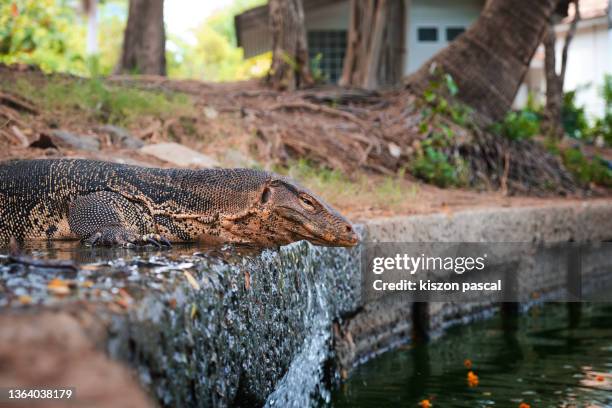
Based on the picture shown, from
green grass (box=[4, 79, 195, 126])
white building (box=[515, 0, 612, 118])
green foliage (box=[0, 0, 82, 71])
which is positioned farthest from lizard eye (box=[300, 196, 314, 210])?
white building (box=[515, 0, 612, 118])

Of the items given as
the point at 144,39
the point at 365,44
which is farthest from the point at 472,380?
the point at 365,44

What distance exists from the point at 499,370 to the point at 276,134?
14.6 ft

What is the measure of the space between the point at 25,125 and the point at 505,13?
7.12 metres

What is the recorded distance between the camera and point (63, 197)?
3869mm

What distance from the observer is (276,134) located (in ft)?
29.4

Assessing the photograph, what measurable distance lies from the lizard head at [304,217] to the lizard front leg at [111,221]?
0.55 metres

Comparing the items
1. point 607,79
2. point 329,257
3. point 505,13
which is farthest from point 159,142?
point 607,79

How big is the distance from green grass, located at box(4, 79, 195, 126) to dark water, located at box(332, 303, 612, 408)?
4.23m

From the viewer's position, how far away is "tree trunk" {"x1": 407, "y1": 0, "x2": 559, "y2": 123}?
1097cm

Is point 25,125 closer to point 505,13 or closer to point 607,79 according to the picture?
point 505,13

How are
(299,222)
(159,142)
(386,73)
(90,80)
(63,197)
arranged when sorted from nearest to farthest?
(299,222) → (63,197) → (159,142) → (90,80) → (386,73)

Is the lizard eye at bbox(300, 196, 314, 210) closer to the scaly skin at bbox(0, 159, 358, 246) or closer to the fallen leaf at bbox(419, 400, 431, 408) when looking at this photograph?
the scaly skin at bbox(0, 159, 358, 246)

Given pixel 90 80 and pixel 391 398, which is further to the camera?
pixel 90 80

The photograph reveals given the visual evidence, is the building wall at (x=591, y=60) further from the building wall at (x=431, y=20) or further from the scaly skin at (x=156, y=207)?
the scaly skin at (x=156, y=207)
